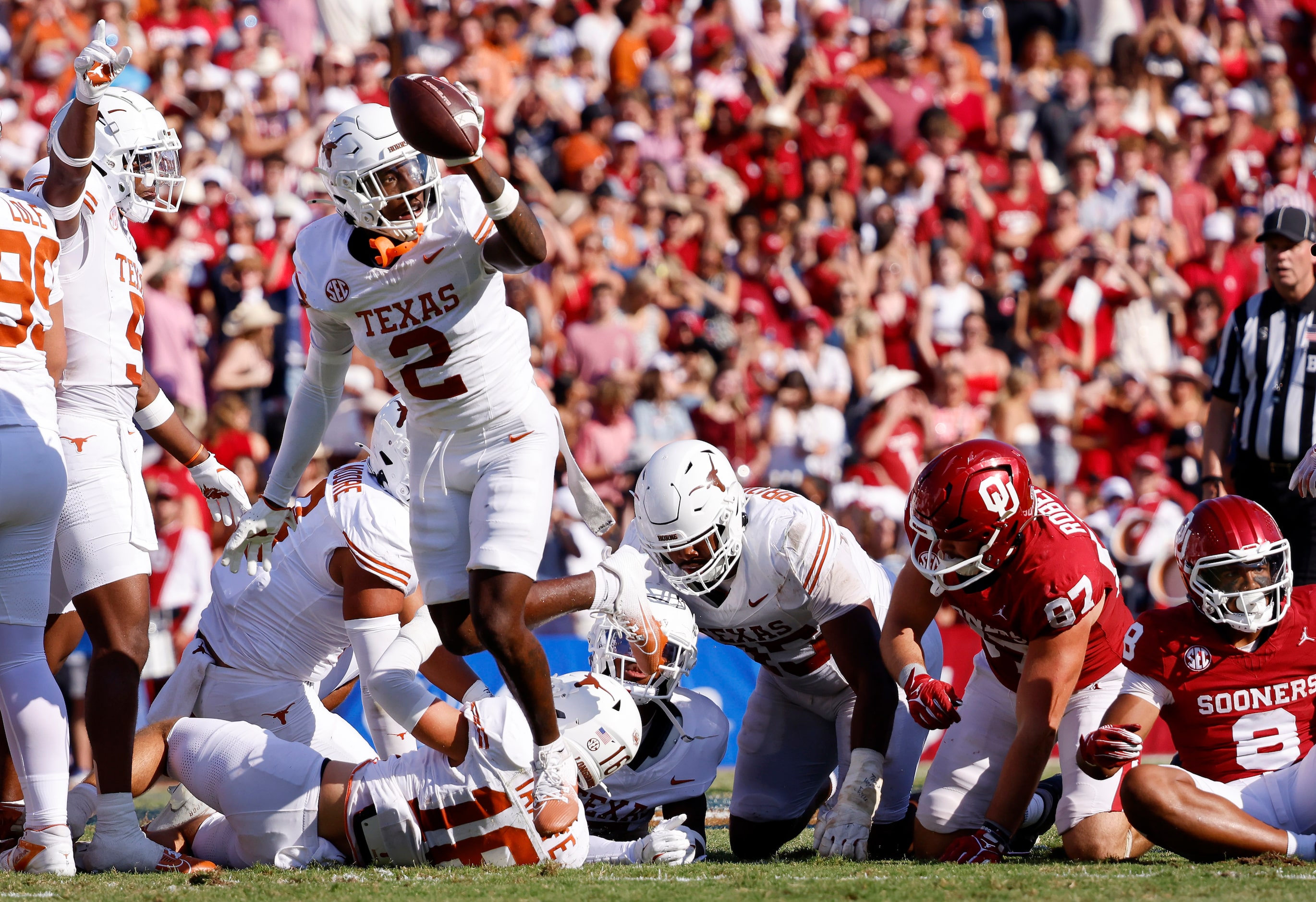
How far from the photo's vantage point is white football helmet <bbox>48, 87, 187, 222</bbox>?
506 centimetres

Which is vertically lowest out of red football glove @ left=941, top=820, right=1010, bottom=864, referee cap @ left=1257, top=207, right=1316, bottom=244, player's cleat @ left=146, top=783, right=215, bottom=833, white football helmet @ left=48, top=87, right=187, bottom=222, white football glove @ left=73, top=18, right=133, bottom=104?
red football glove @ left=941, top=820, right=1010, bottom=864

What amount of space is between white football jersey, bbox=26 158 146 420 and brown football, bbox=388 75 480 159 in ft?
3.97

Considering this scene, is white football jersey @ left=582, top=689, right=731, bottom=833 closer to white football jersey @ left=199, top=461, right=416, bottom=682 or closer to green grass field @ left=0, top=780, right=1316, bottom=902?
green grass field @ left=0, top=780, right=1316, bottom=902

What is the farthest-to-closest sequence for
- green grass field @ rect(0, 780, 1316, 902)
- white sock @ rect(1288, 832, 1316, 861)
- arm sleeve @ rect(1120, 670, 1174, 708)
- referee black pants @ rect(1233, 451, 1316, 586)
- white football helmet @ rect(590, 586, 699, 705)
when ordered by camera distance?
referee black pants @ rect(1233, 451, 1316, 586), white football helmet @ rect(590, 586, 699, 705), arm sleeve @ rect(1120, 670, 1174, 708), white sock @ rect(1288, 832, 1316, 861), green grass field @ rect(0, 780, 1316, 902)

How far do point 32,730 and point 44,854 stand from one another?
0.36 m

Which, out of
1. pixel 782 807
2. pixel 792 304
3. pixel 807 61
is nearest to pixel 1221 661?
pixel 782 807

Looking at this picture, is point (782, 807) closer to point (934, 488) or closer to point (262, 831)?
point (934, 488)

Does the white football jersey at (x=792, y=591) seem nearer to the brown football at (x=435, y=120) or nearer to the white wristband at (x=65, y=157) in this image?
the brown football at (x=435, y=120)

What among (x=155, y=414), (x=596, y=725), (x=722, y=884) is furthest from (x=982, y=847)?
(x=155, y=414)

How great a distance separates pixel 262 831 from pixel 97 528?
1079mm

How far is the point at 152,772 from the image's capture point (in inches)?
189

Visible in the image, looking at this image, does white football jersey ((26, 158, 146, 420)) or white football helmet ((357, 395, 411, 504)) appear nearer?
white football jersey ((26, 158, 146, 420))

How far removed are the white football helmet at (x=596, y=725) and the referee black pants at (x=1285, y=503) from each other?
2909mm

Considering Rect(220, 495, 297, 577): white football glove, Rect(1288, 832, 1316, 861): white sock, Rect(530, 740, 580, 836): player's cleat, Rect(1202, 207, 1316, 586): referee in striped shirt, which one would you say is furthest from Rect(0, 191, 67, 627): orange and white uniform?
Rect(1202, 207, 1316, 586): referee in striped shirt
